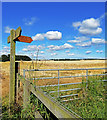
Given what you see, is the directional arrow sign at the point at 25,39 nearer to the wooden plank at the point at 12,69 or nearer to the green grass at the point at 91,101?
the wooden plank at the point at 12,69

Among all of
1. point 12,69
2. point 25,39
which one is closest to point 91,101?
point 12,69

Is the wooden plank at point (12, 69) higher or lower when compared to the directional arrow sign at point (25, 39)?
lower

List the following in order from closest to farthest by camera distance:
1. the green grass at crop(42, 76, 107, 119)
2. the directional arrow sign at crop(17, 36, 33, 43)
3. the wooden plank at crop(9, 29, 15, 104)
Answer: the green grass at crop(42, 76, 107, 119) → the directional arrow sign at crop(17, 36, 33, 43) → the wooden plank at crop(9, 29, 15, 104)

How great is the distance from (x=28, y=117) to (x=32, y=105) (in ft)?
1.07

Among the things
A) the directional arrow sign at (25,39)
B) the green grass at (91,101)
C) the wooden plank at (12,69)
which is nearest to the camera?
the green grass at (91,101)

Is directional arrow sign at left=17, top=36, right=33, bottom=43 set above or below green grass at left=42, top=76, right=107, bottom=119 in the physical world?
above

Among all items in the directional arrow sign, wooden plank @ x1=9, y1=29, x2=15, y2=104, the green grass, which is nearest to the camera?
the green grass

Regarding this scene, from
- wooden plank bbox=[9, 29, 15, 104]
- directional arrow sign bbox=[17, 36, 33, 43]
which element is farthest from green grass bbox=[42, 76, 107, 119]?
directional arrow sign bbox=[17, 36, 33, 43]

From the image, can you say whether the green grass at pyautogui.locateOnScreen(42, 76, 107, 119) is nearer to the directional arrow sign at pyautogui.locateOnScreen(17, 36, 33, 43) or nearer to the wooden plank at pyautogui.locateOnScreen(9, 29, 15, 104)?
the wooden plank at pyautogui.locateOnScreen(9, 29, 15, 104)

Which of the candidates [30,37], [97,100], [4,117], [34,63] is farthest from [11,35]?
[97,100]

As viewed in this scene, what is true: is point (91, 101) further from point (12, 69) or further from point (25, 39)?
point (25, 39)

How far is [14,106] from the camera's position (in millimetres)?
2986

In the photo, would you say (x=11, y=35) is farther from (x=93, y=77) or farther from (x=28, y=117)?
(x=93, y=77)

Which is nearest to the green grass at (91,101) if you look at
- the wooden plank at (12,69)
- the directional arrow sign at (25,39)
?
the wooden plank at (12,69)
